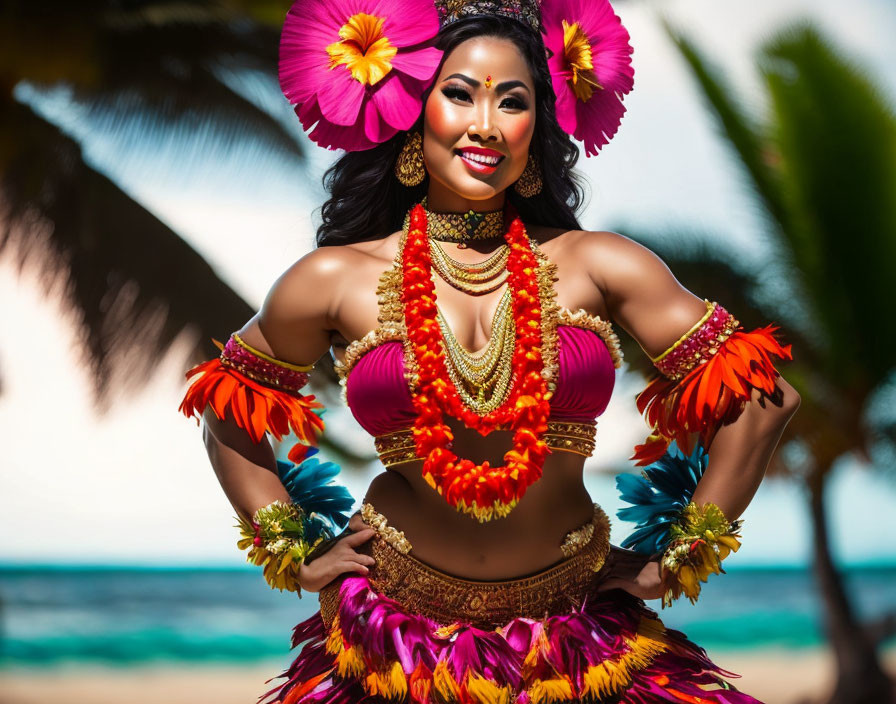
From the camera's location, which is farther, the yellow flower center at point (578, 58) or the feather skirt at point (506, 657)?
the yellow flower center at point (578, 58)

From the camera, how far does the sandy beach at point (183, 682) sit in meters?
9.02

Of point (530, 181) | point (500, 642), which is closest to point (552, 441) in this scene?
point (500, 642)

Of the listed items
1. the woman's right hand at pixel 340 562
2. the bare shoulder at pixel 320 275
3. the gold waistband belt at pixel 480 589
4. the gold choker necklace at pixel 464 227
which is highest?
the gold choker necklace at pixel 464 227

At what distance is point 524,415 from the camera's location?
2.07m

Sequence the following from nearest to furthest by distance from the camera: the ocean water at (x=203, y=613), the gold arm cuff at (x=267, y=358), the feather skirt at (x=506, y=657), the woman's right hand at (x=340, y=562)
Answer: the feather skirt at (x=506, y=657), the woman's right hand at (x=340, y=562), the gold arm cuff at (x=267, y=358), the ocean water at (x=203, y=613)

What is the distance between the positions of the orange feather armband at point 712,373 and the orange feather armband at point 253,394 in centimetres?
66

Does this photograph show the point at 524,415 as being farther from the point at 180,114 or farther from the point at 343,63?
the point at 180,114

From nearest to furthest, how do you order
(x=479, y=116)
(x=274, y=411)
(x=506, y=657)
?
(x=506, y=657), (x=479, y=116), (x=274, y=411)

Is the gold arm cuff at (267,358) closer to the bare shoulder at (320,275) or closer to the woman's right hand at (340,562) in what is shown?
the bare shoulder at (320,275)

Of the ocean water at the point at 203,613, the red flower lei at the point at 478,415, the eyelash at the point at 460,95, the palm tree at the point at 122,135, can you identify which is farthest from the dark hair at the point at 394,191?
the ocean water at the point at 203,613

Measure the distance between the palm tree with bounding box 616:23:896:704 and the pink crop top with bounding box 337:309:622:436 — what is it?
13.9ft

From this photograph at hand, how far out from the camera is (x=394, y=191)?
2389 millimetres

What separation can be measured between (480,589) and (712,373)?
54cm

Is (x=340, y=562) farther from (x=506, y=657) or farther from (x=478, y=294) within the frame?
(x=478, y=294)
